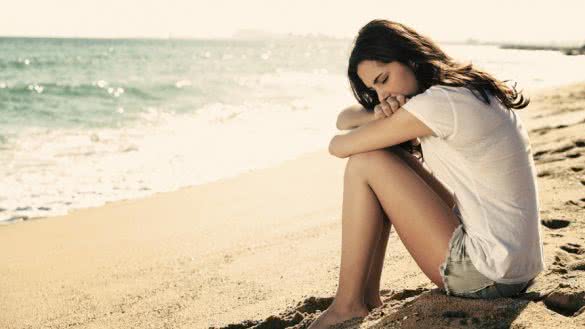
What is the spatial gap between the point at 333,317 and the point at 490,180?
91 centimetres

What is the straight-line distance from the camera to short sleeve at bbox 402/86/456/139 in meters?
2.38

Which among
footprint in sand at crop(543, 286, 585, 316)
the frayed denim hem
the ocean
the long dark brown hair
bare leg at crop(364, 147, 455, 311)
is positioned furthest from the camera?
the ocean

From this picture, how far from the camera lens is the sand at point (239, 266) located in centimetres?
253

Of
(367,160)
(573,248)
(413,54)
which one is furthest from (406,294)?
(413,54)

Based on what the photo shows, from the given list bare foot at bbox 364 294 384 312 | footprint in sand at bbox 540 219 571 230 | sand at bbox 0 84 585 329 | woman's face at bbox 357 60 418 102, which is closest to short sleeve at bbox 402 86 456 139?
woman's face at bbox 357 60 418 102

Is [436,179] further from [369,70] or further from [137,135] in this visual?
[137,135]

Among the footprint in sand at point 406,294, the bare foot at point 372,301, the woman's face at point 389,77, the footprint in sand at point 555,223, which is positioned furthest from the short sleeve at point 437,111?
the footprint in sand at point 555,223

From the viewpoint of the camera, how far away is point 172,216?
5.42 meters

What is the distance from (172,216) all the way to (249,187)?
1.16 m

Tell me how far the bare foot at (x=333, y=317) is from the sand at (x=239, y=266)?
0.17 ft

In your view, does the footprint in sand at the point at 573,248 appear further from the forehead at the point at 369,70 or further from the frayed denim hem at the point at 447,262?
the forehead at the point at 369,70

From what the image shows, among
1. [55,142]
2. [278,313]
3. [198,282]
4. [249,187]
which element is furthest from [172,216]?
[55,142]

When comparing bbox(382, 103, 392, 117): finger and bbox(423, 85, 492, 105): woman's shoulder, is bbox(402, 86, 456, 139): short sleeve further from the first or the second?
bbox(382, 103, 392, 117): finger

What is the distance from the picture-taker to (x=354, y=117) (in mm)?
3221
